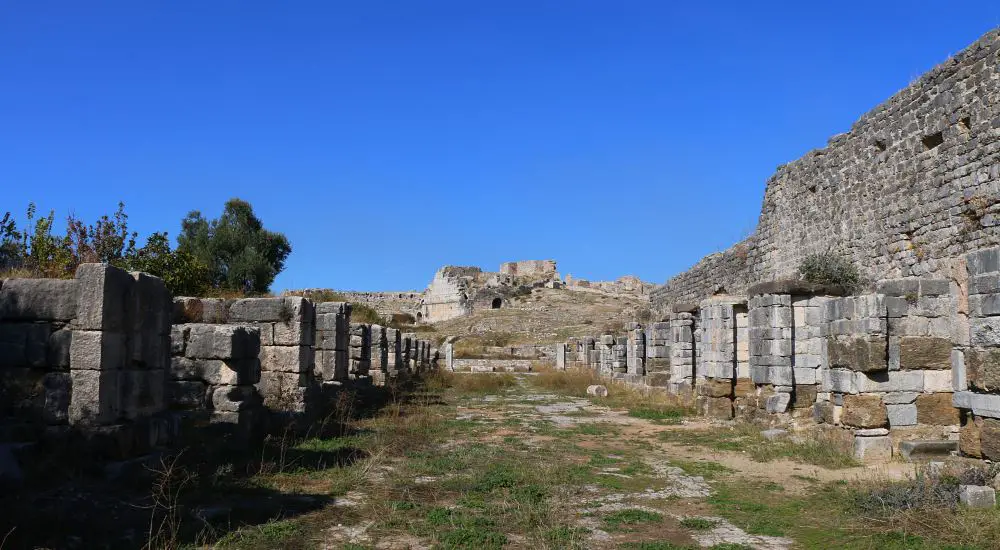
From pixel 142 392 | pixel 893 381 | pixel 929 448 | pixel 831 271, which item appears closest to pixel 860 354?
pixel 893 381

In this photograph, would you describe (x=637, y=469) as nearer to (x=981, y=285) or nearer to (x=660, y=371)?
(x=981, y=285)

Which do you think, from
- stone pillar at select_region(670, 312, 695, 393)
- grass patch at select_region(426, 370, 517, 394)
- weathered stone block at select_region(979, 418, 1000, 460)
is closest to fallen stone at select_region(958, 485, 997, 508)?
weathered stone block at select_region(979, 418, 1000, 460)

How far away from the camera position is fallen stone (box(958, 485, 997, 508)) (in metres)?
Result: 6.21

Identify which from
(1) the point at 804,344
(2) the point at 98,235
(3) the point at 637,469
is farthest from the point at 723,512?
(2) the point at 98,235

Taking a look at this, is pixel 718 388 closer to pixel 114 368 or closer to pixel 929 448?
pixel 929 448

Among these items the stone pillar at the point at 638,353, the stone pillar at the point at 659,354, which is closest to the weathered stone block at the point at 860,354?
the stone pillar at the point at 659,354

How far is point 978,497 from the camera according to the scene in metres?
6.25

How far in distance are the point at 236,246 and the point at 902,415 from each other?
29.5m

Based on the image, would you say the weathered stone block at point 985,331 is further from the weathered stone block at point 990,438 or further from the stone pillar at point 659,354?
the stone pillar at point 659,354

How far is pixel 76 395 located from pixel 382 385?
13.0 meters

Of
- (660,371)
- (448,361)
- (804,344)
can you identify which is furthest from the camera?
(448,361)

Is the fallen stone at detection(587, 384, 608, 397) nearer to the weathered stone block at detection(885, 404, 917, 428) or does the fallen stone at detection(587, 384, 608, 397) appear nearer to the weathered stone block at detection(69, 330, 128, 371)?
the weathered stone block at detection(885, 404, 917, 428)

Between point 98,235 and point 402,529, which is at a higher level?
point 98,235

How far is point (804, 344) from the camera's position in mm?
13375
